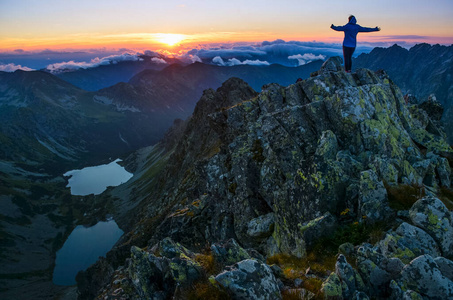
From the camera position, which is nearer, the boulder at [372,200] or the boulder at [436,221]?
the boulder at [436,221]

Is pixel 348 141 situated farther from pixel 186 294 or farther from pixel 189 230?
pixel 189 230

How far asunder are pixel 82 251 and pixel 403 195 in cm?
21156

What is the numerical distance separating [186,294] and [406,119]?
30.2 metres

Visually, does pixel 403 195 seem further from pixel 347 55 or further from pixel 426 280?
pixel 347 55

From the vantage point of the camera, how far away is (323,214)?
16.6 m

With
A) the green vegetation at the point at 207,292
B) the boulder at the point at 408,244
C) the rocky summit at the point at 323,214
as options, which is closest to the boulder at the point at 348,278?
the rocky summit at the point at 323,214

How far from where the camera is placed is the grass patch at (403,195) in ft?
50.3

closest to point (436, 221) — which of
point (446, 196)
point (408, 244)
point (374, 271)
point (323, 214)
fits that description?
point (408, 244)

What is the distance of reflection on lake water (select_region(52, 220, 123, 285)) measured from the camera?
6427 inches

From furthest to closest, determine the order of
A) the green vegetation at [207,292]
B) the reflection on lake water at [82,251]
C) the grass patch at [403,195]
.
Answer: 1. the reflection on lake water at [82,251]
2. the grass patch at [403,195]
3. the green vegetation at [207,292]

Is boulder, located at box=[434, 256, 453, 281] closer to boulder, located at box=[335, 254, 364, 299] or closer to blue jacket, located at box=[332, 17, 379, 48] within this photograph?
boulder, located at box=[335, 254, 364, 299]

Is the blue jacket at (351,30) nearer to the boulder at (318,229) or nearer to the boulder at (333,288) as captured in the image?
the boulder at (318,229)

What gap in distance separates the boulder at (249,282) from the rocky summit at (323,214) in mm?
40

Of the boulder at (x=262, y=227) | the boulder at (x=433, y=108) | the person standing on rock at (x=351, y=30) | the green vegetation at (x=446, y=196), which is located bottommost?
the boulder at (x=262, y=227)
